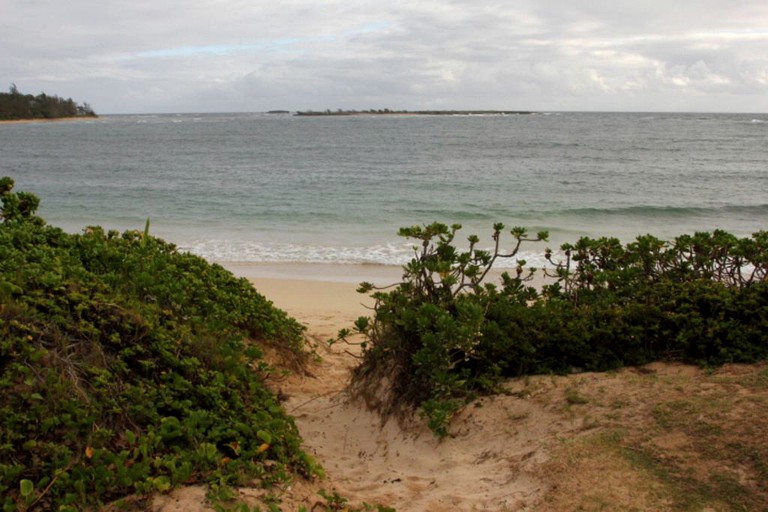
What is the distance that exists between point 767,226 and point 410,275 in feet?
52.1

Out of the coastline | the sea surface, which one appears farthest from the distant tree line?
the coastline

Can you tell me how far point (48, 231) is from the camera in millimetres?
5578

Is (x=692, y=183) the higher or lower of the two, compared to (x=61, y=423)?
higher

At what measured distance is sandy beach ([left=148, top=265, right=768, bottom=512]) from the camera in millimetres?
3361

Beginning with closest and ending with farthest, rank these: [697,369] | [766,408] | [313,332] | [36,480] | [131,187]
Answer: [36,480] → [766,408] → [697,369] → [313,332] → [131,187]

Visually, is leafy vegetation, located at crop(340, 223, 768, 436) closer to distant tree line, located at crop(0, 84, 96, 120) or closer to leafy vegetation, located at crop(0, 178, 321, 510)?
leafy vegetation, located at crop(0, 178, 321, 510)

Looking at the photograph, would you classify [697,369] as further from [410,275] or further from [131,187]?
[131,187]

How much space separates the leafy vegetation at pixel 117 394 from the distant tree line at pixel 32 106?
111m

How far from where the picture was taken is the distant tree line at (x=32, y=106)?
101 metres

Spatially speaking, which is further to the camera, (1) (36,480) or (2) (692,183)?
(2) (692,183)

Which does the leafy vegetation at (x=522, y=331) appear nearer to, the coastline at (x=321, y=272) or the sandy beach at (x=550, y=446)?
the sandy beach at (x=550, y=446)

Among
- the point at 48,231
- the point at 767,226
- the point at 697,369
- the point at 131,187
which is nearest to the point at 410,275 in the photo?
the point at 697,369

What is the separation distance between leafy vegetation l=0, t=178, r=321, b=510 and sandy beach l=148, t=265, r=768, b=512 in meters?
0.21

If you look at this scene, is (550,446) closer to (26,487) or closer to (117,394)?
(117,394)
